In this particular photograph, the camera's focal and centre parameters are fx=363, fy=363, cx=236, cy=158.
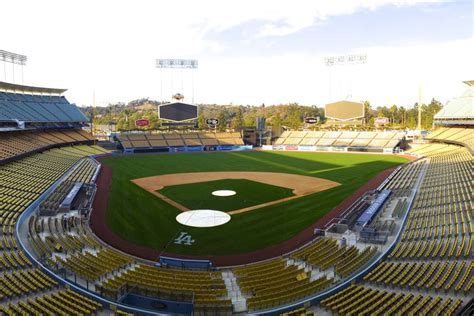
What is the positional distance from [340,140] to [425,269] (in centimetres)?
7236

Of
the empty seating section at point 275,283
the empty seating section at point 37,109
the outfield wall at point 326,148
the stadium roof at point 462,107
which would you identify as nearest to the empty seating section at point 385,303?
the empty seating section at point 275,283

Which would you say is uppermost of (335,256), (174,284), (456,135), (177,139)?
(456,135)

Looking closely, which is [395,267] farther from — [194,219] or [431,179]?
[431,179]

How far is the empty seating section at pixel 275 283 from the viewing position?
54.0 feet

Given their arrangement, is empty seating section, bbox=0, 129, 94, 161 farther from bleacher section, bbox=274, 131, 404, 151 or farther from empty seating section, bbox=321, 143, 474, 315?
bleacher section, bbox=274, 131, 404, 151

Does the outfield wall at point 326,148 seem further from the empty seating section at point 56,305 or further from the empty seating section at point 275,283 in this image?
the empty seating section at point 56,305

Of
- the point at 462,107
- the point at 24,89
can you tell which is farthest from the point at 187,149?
the point at 462,107

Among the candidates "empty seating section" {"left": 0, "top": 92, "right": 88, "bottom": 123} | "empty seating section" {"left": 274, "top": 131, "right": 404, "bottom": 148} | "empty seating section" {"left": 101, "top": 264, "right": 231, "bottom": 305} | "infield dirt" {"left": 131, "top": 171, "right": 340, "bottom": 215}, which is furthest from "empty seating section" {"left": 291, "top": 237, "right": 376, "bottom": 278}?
"empty seating section" {"left": 274, "top": 131, "right": 404, "bottom": 148}

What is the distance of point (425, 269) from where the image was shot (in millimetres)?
17922

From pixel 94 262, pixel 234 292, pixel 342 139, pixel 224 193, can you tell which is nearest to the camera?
pixel 234 292

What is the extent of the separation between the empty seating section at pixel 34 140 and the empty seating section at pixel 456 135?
62396mm

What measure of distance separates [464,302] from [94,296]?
1570 cm

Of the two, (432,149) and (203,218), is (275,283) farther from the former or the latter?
(432,149)

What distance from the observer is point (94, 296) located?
1645cm
